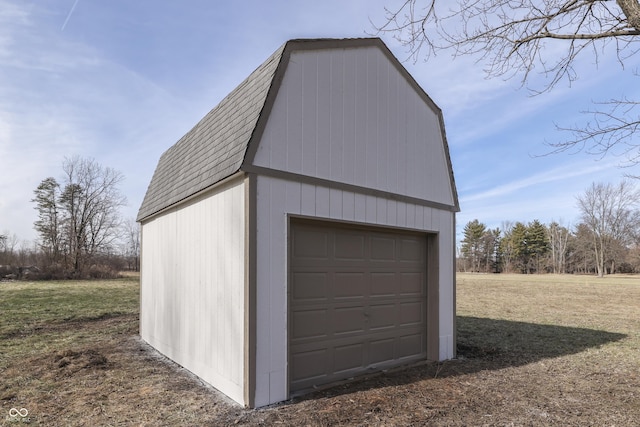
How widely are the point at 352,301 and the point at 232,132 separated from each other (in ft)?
9.62

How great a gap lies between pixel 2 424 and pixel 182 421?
1.85 m

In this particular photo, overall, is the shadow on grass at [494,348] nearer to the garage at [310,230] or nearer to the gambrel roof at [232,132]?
the garage at [310,230]

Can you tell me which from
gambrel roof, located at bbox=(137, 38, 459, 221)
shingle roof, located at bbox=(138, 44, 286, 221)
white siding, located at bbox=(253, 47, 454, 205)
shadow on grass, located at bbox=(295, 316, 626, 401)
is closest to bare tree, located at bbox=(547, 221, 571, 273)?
shadow on grass, located at bbox=(295, 316, 626, 401)

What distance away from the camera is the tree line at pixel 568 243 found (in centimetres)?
4909

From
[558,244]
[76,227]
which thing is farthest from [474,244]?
[76,227]

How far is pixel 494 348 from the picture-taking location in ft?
24.4

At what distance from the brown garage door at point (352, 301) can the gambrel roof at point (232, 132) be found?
47.7 inches

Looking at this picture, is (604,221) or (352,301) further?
(604,221)

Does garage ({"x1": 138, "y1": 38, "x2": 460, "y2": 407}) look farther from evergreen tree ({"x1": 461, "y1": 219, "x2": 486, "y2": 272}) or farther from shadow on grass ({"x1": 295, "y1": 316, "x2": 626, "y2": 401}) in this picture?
evergreen tree ({"x1": 461, "y1": 219, "x2": 486, "y2": 272})

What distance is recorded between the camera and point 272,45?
538 cm

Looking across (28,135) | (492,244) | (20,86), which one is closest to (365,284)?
(20,86)

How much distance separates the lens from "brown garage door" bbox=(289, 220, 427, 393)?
4.87m

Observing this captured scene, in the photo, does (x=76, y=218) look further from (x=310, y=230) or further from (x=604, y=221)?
(x=604, y=221)

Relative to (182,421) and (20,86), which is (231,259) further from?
(20,86)
